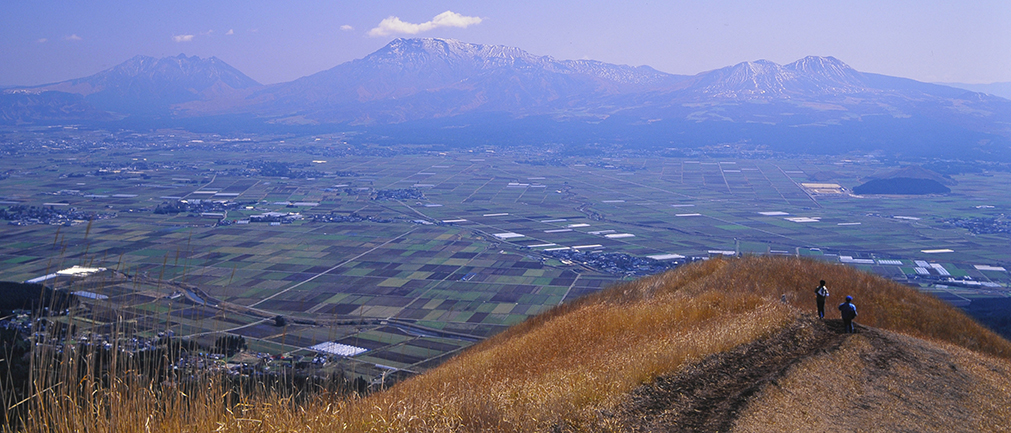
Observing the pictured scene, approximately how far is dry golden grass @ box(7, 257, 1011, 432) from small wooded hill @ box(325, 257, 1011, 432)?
3 centimetres

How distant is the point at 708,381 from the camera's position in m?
7.37

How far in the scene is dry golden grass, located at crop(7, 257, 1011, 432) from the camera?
191 inches

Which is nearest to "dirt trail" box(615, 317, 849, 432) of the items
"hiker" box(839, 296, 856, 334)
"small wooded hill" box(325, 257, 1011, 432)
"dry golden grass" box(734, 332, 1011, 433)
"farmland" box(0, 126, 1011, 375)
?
"small wooded hill" box(325, 257, 1011, 432)

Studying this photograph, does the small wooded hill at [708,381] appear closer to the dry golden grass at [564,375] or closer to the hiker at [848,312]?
the dry golden grass at [564,375]

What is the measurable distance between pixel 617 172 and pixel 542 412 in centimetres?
12378

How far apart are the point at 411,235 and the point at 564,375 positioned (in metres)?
55.9

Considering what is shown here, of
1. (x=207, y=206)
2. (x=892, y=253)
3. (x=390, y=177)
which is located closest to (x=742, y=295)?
(x=892, y=253)

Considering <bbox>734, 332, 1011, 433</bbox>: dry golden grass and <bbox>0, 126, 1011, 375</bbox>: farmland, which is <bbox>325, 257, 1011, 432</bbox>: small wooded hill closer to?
<bbox>734, 332, 1011, 433</bbox>: dry golden grass

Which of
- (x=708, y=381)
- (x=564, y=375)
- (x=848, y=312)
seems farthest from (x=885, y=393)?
(x=564, y=375)

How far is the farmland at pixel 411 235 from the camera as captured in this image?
1213 inches

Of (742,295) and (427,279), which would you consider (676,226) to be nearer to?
(427,279)

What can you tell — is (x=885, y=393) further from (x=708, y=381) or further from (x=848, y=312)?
(x=848, y=312)

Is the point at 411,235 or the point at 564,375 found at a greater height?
the point at 564,375

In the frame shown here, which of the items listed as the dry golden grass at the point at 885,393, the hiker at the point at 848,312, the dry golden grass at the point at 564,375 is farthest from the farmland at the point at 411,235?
Result: the hiker at the point at 848,312
